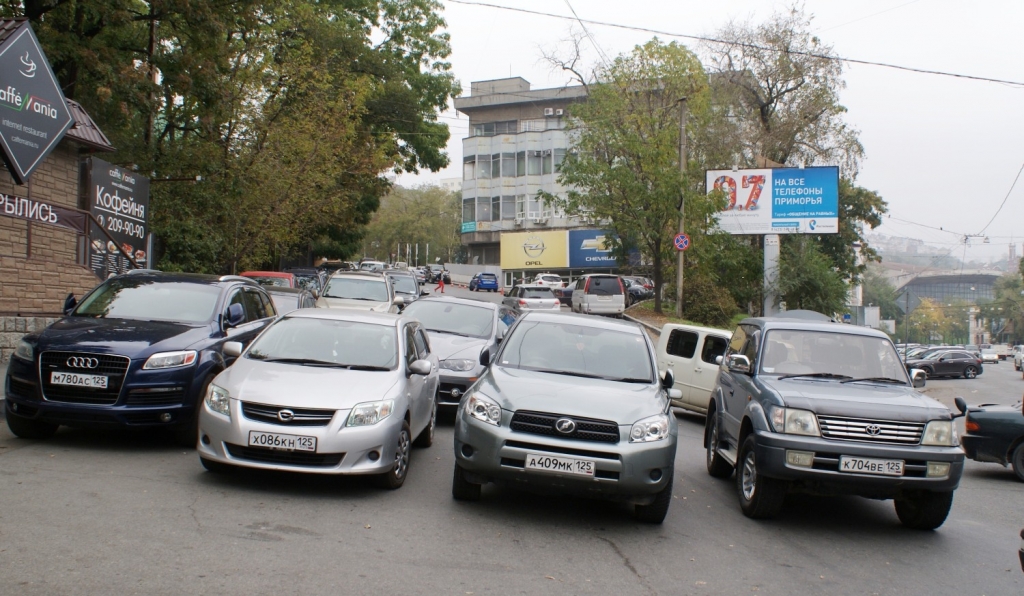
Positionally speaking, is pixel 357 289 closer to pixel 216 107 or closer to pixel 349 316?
pixel 216 107

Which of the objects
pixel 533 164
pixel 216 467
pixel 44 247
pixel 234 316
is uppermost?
pixel 533 164

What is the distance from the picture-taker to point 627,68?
124 ft

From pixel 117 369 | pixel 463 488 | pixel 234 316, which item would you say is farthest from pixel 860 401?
pixel 117 369

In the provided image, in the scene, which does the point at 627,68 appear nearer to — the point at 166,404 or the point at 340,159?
the point at 340,159

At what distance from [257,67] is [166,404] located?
2020cm

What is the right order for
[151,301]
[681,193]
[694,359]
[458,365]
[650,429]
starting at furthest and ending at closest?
[681,193]
[694,359]
[458,365]
[151,301]
[650,429]

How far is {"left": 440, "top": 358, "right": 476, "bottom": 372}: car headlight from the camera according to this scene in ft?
38.9

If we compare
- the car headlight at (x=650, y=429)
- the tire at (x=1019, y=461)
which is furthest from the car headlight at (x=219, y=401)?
the tire at (x=1019, y=461)

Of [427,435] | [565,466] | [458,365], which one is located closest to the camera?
[565,466]

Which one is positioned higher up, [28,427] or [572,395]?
[572,395]

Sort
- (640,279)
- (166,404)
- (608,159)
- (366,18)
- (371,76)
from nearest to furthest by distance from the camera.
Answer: (166,404)
(608,159)
(371,76)
(366,18)
(640,279)

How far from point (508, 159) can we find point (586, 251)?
43.5ft

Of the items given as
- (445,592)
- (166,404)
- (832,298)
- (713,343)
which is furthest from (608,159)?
(445,592)

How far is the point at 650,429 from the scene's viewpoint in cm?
687
